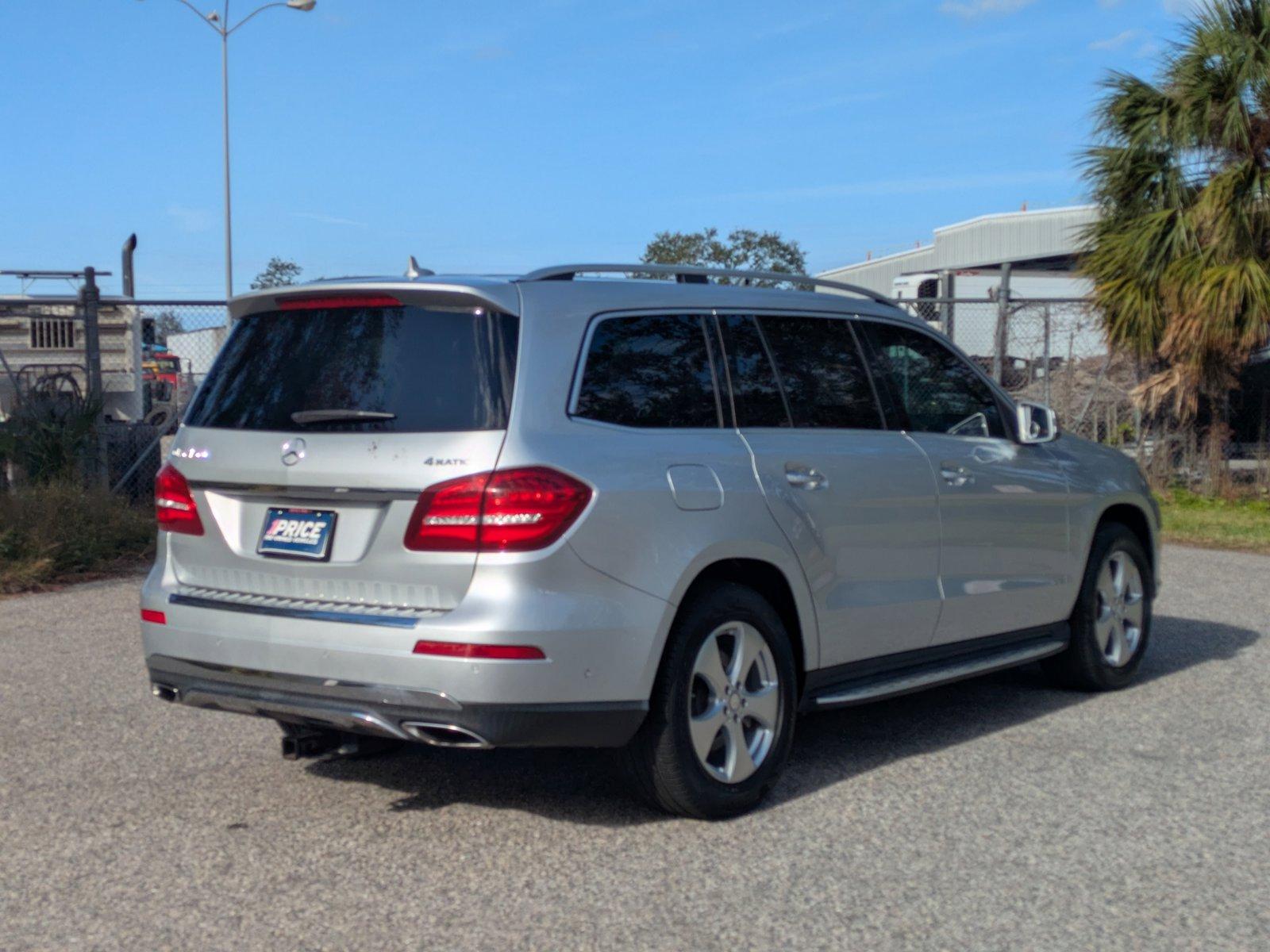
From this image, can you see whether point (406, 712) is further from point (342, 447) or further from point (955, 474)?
point (955, 474)

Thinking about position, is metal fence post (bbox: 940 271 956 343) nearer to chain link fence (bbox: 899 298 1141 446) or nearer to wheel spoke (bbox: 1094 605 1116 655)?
chain link fence (bbox: 899 298 1141 446)

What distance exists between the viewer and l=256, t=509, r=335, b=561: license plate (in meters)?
4.76

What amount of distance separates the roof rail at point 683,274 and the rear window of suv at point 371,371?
365mm

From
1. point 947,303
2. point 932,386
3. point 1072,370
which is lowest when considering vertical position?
point 932,386

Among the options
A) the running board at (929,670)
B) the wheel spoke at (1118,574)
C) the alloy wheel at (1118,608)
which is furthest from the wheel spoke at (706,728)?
the wheel spoke at (1118,574)

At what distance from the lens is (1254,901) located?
4.30 meters

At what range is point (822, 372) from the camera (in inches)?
233

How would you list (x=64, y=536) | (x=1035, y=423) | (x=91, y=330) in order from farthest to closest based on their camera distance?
(x=91, y=330) → (x=64, y=536) → (x=1035, y=423)

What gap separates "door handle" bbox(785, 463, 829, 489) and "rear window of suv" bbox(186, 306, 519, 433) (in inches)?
48.2

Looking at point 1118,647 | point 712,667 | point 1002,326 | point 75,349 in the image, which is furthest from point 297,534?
point 1002,326

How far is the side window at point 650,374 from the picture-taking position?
4.96 meters

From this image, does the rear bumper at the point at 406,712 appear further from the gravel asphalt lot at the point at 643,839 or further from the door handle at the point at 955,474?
the door handle at the point at 955,474

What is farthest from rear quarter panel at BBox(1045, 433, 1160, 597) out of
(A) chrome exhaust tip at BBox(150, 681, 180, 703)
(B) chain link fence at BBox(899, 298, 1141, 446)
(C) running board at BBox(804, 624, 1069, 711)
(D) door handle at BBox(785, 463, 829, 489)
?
(B) chain link fence at BBox(899, 298, 1141, 446)

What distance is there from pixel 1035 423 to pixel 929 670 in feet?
4.66
